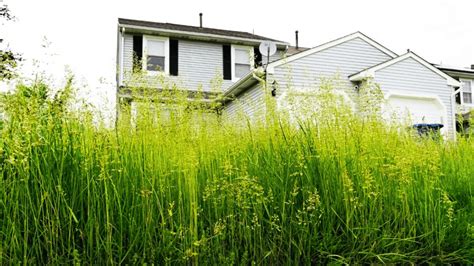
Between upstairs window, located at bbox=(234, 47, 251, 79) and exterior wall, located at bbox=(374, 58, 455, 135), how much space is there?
474 centimetres

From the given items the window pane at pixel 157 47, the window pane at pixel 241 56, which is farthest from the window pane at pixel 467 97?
the window pane at pixel 157 47

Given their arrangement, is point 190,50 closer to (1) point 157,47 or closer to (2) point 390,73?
(1) point 157,47

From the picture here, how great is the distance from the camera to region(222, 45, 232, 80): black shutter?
15.1m

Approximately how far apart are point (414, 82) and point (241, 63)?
604 cm

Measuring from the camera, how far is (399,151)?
2.37 m

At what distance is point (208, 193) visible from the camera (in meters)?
1.82

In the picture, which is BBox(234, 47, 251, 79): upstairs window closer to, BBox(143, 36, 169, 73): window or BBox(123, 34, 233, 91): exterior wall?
BBox(123, 34, 233, 91): exterior wall

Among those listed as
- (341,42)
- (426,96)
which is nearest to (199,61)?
(341,42)

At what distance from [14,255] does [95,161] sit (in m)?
0.50

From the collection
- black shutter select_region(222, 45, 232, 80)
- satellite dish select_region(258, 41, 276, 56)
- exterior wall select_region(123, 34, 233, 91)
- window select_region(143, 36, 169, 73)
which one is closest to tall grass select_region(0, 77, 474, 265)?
satellite dish select_region(258, 41, 276, 56)

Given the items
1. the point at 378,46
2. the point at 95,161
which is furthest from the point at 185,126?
the point at 378,46

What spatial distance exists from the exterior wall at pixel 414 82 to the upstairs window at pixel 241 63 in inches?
187

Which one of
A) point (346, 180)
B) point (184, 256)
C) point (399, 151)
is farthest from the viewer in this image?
point (399, 151)

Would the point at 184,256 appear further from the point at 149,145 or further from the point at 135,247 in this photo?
the point at 149,145
